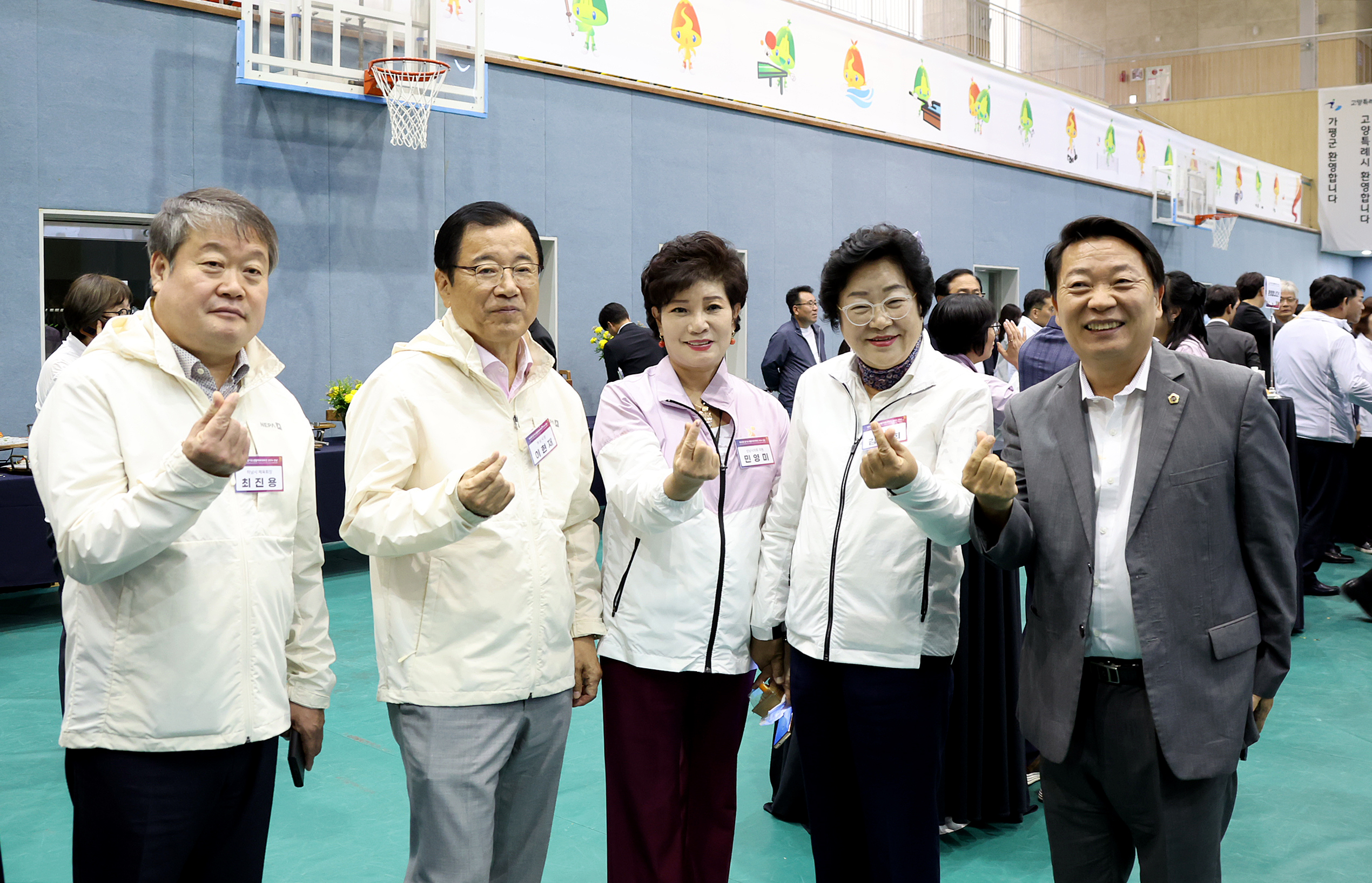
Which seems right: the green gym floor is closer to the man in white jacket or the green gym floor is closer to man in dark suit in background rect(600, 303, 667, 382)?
the man in white jacket

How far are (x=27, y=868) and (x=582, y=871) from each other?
1519 mm

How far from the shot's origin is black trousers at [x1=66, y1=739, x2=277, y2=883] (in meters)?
1.60

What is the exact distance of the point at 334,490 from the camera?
5.91 meters

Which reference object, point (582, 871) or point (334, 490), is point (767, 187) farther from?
point (582, 871)

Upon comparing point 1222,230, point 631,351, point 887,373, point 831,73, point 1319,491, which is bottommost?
point 1319,491

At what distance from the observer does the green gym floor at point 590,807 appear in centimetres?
281

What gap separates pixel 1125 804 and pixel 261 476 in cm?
164

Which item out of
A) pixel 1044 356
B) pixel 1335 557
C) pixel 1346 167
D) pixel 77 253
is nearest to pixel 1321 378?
pixel 1335 557

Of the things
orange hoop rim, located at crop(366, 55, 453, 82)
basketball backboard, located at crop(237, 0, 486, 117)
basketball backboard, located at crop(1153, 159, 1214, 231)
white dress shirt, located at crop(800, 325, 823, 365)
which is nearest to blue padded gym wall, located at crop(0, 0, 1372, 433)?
basketball backboard, located at crop(237, 0, 486, 117)

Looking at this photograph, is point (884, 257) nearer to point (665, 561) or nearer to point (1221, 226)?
point (665, 561)

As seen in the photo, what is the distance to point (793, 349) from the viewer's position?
27.5ft

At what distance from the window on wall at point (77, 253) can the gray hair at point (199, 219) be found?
471cm

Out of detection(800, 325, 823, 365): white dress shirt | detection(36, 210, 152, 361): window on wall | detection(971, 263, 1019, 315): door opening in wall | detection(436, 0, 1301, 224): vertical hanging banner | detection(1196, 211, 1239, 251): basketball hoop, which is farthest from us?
detection(1196, 211, 1239, 251): basketball hoop

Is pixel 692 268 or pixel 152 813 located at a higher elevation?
pixel 692 268
